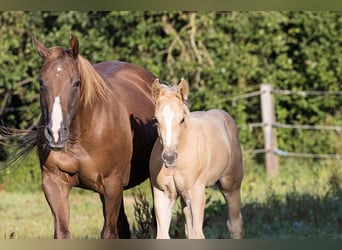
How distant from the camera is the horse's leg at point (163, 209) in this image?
428cm

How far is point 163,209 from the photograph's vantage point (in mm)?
4289

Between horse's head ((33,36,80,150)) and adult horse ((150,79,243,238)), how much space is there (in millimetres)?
420

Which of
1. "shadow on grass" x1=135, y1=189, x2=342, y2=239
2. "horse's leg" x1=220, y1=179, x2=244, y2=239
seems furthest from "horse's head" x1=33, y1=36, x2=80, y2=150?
"shadow on grass" x1=135, y1=189, x2=342, y2=239

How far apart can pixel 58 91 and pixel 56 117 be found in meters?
0.16

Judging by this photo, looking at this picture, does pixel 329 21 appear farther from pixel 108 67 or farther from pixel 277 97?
pixel 108 67

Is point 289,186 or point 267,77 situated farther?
point 267,77

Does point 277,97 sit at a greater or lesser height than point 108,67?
greater

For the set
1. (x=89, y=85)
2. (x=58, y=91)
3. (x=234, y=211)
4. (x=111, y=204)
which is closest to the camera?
(x=58, y=91)

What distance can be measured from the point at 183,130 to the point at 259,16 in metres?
7.44

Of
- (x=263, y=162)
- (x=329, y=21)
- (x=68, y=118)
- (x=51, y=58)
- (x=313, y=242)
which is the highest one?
→ (x=329, y=21)

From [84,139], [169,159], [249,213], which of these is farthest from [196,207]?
[249,213]

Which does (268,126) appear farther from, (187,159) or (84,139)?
(187,159)

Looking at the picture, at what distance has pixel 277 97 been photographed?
11.9 m
